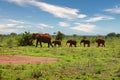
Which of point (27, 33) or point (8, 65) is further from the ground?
point (27, 33)

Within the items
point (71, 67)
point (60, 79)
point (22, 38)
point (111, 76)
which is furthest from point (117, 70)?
point (22, 38)

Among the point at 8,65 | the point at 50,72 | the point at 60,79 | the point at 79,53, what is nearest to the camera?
the point at 60,79

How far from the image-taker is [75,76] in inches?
553

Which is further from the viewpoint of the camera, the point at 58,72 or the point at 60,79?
the point at 58,72

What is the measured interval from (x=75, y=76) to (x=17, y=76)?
9.18 ft

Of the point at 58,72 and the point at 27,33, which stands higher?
the point at 27,33

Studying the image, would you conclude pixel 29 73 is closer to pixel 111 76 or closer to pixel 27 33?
pixel 111 76

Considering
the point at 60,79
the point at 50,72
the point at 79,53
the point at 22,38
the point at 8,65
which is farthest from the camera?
the point at 22,38

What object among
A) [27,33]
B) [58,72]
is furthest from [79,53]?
[27,33]

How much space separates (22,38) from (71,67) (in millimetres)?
19013

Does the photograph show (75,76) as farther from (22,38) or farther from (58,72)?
(22,38)

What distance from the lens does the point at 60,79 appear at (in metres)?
13.6

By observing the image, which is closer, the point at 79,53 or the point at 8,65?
the point at 8,65

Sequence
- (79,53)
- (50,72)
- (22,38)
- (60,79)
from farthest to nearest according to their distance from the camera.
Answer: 1. (22,38)
2. (79,53)
3. (50,72)
4. (60,79)
